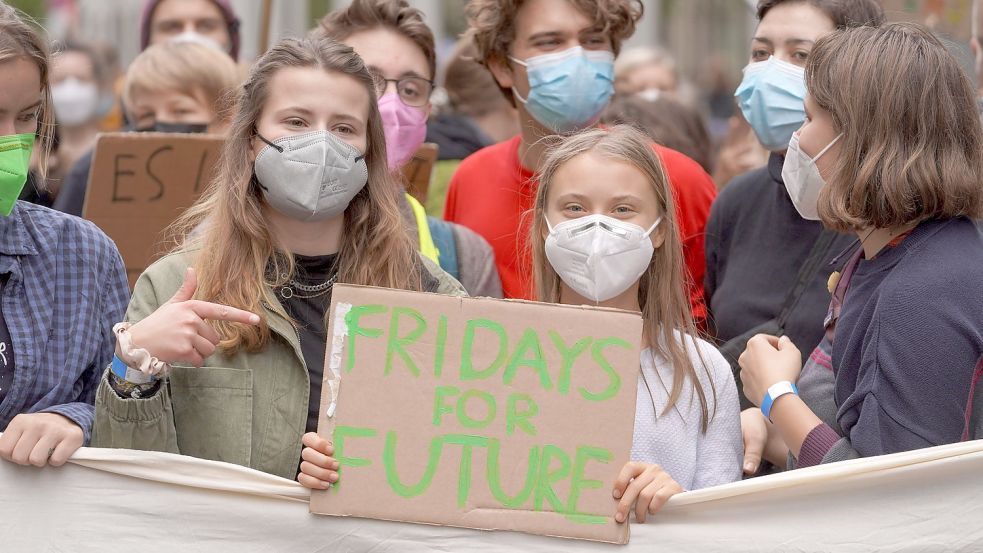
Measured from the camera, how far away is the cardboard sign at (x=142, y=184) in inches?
181

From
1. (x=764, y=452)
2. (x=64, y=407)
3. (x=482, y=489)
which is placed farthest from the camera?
(x=764, y=452)

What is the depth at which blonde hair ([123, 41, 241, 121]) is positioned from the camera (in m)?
5.45

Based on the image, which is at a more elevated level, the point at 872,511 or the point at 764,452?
the point at 872,511

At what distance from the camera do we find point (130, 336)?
2795mm

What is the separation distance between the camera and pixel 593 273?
10.9 feet

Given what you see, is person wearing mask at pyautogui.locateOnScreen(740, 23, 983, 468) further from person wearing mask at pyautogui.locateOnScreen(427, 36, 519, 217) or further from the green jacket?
person wearing mask at pyautogui.locateOnScreen(427, 36, 519, 217)

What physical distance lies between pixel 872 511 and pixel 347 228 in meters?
1.54

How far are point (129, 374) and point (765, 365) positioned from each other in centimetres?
151

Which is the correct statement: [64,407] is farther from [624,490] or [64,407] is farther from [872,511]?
[872,511]

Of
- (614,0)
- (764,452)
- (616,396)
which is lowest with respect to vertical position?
(764,452)

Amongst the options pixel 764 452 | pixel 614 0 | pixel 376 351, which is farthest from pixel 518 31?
pixel 376 351

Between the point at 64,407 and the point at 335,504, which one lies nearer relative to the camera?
the point at 335,504

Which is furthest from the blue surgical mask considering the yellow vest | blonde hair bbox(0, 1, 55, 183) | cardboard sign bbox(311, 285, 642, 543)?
cardboard sign bbox(311, 285, 642, 543)

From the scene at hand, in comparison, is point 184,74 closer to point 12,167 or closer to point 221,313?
point 12,167
